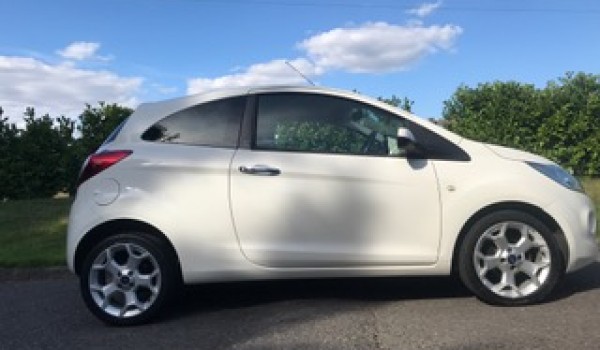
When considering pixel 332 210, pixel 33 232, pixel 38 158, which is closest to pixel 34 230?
pixel 33 232

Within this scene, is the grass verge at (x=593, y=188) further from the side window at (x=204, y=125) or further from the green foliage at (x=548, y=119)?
the side window at (x=204, y=125)

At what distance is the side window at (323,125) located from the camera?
5570mm

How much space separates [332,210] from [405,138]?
744mm

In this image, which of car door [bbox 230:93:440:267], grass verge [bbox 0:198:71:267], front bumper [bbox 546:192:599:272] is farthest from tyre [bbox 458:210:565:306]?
grass verge [bbox 0:198:71:267]

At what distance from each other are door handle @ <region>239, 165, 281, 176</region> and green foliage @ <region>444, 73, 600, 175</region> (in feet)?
26.5

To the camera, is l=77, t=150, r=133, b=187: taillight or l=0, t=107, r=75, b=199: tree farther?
l=0, t=107, r=75, b=199: tree

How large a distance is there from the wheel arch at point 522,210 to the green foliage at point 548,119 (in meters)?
7.42

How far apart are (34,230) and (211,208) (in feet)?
17.2

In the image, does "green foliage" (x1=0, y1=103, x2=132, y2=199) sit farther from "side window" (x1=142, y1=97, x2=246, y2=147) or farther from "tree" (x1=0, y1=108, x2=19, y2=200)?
"side window" (x1=142, y1=97, x2=246, y2=147)

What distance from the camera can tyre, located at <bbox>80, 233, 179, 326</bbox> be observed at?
5406 mm

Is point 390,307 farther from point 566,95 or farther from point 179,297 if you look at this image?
point 566,95

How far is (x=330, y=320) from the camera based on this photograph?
529cm

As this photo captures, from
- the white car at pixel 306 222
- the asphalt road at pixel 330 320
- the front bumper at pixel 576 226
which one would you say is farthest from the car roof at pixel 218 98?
the asphalt road at pixel 330 320

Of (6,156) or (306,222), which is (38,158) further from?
(306,222)
